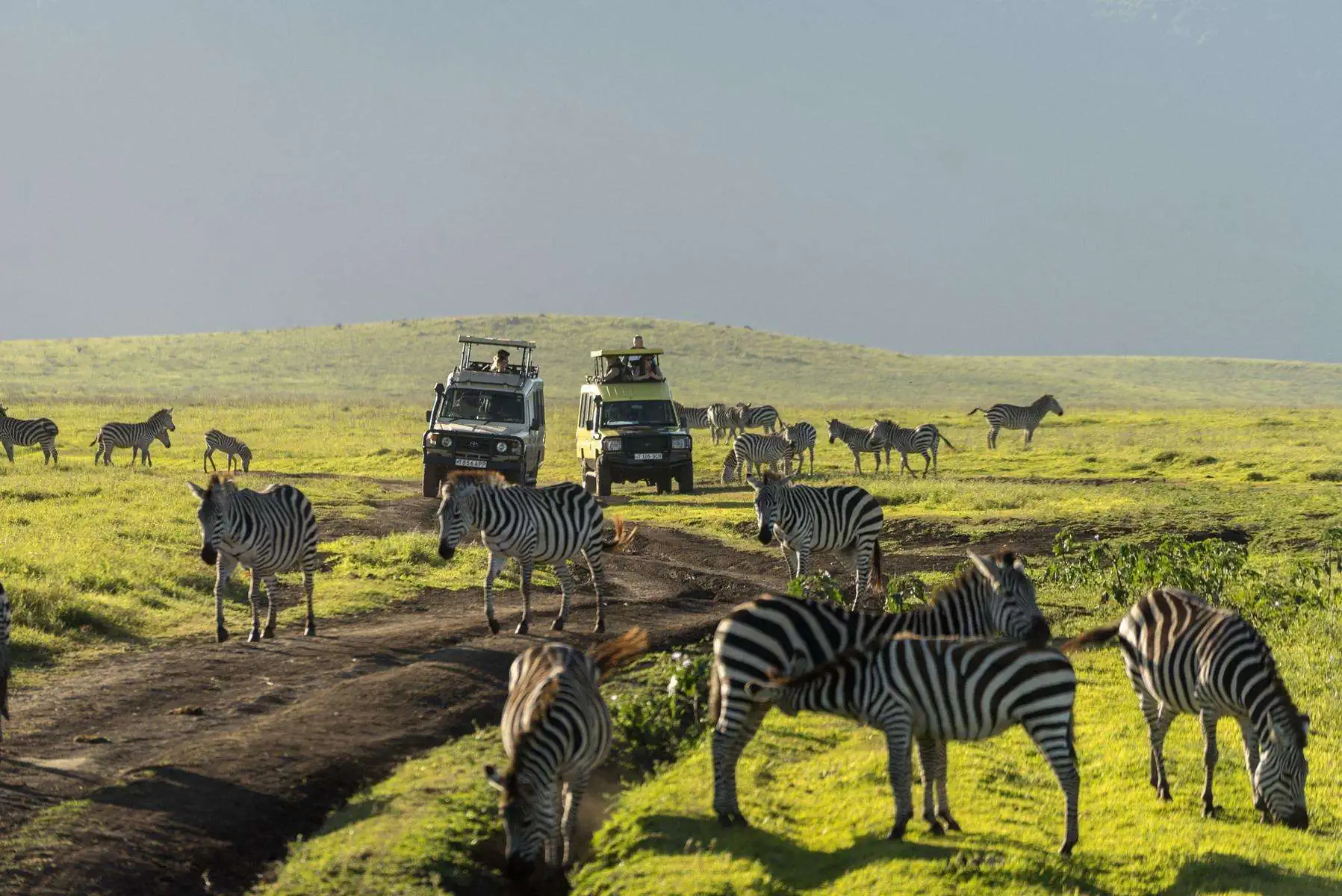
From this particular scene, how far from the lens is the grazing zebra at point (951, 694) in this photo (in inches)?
367

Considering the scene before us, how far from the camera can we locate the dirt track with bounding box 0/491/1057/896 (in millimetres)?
9219

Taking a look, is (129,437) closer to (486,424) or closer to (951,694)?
(486,424)

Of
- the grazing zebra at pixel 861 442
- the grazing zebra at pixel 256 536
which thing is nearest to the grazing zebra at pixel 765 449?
the grazing zebra at pixel 861 442

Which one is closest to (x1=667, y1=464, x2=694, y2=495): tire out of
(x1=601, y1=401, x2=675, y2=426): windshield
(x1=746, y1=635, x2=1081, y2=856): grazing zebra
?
(x1=601, y1=401, x2=675, y2=426): windshield

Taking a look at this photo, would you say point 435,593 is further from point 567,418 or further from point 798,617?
point 567,418

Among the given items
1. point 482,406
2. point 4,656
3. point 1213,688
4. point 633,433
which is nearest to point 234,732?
point 4,656

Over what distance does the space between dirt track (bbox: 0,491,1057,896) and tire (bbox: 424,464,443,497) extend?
10.9 m

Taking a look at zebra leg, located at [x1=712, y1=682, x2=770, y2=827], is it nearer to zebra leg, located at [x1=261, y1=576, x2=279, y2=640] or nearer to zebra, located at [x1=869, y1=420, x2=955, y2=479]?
zebra leg, located at [x1=261, y1=576, x2=279, y2=640]

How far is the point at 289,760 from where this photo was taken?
11070 mm

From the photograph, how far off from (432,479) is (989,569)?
65.5ft

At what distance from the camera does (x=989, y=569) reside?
38.6 feet

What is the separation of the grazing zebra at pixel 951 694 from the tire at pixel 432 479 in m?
20.7

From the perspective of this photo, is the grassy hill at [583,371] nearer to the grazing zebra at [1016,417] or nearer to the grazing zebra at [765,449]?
the grazing zebra at [1016,417]

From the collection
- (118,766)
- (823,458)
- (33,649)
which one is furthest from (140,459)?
(118,766)
